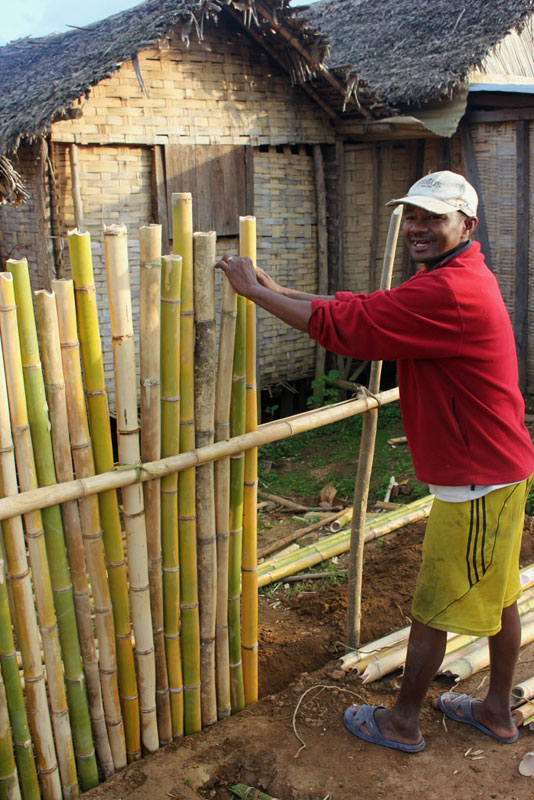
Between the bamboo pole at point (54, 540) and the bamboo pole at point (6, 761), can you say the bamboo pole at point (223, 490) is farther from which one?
the bamboo pole at point (6, 761)

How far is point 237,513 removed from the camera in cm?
298

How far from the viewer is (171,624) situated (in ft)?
9.39

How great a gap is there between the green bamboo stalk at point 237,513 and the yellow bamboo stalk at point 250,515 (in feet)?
0.10

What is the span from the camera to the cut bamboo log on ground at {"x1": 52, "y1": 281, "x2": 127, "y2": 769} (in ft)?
7.85

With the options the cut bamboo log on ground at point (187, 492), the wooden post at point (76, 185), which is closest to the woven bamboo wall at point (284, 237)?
the wooden post at point (76, 185)

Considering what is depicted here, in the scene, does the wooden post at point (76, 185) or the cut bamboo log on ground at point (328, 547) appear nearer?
the cut bamboo log on ground at point (328, 547)

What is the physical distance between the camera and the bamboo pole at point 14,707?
7.88ft

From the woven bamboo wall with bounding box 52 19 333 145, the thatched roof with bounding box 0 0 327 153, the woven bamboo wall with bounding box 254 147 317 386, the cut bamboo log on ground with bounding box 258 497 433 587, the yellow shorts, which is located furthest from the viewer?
the woven bamboo wall with bounding box 254 147 317 386

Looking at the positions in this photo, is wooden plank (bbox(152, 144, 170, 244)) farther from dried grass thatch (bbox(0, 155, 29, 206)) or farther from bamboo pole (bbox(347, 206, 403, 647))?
bamboo pole (bbox(347, 206, 403, 647))

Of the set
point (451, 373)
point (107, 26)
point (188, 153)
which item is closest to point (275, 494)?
point (188, 153)

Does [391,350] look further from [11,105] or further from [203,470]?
[11,105]

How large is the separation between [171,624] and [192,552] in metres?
0.30

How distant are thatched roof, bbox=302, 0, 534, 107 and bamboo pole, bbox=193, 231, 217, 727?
520cm

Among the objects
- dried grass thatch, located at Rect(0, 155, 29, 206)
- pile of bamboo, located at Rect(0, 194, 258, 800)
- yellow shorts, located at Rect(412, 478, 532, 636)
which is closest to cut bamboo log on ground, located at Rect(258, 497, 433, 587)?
pile of bamboo, located at Rect(0, 194, 258, 800)
